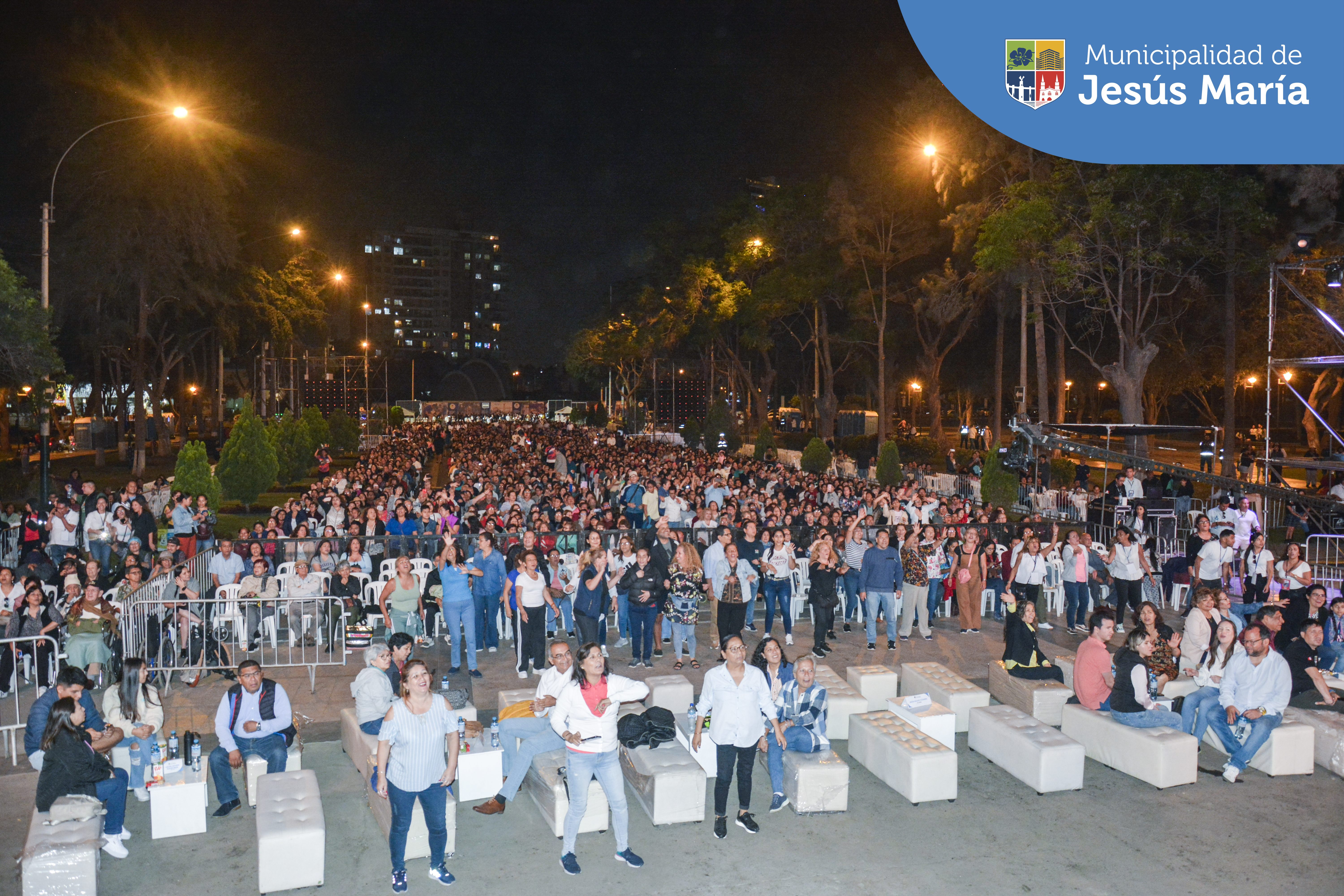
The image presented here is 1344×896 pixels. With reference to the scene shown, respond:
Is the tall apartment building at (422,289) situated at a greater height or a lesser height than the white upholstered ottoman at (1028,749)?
greater

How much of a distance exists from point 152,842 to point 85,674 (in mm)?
1236

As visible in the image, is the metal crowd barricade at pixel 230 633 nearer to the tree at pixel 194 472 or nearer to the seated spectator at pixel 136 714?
the seated spectator at pixel 136 714

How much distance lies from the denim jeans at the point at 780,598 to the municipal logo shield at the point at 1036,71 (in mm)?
5723

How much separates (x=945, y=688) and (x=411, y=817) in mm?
4825

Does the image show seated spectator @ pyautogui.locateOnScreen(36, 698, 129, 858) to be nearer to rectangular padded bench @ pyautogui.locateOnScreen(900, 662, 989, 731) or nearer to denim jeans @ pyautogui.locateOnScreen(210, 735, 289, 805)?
denim jeans @ pyautogui.locateOnScreen(210, 735, 289, 805)

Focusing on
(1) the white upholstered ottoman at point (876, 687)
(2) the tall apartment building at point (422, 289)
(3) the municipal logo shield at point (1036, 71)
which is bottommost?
(1) the white upholstered ottoman at point (876, 687)

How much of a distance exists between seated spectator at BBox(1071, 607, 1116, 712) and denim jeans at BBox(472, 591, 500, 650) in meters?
5.79

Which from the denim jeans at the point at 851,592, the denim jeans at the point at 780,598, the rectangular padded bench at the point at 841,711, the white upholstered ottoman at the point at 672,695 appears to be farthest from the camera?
the denim jeans at the point at 851,592

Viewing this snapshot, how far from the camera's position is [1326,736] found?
785 centimetres

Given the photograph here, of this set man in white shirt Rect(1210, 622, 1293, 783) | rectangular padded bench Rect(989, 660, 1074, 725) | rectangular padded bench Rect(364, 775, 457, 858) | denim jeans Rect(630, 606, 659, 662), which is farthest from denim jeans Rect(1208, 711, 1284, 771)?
rectangular padded bench Rect(364, 775, 457, 858)

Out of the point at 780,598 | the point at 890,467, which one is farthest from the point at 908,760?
the point at 890,467

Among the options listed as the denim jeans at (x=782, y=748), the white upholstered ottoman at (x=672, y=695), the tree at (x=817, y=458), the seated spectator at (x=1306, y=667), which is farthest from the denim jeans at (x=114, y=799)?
the tree at (x=817, y=458)

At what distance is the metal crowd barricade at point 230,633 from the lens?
32.8ft

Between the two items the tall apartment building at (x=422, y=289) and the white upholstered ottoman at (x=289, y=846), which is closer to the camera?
the white upholstered ottoman at (x=289, y=846)
